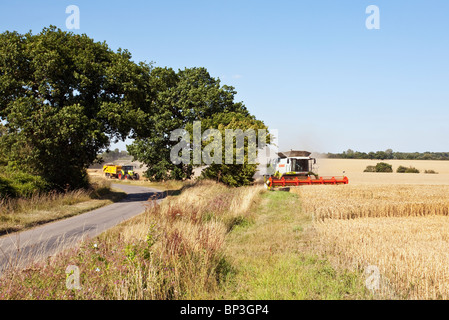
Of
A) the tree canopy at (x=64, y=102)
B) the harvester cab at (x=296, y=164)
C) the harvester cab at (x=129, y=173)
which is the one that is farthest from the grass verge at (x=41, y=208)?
the harvester cab at (x=129, y=173)

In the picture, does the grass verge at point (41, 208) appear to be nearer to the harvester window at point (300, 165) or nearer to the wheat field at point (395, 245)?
the wheat field at point (395, 245)

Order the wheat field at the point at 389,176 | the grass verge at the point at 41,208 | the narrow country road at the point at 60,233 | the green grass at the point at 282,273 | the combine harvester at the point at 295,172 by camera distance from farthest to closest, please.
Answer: the wheat field at the point at 389,176
the combine harvester at the point at 295,172
the grass verge at the point at 41,208
the narrow country road at the point at 60,233
the green grass at the point at 282,273

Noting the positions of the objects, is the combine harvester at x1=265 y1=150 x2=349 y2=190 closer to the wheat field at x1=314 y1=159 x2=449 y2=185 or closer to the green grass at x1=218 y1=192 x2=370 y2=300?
the wheat field at x1=314 y1=159 x2=449 y2=185

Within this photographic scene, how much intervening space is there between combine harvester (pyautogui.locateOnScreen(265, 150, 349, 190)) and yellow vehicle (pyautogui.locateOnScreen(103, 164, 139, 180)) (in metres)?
29.2

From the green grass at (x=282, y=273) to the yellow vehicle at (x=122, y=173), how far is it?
48.7m

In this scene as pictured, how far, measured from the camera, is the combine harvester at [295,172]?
32.0m

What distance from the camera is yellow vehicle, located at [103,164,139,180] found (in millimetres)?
57750

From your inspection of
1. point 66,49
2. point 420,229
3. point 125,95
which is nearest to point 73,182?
point 125,95

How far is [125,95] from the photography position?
2419cm

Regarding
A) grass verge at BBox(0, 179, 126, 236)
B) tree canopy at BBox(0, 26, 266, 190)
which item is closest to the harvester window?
tree canopy at BBox(0, 26, 266, 190)

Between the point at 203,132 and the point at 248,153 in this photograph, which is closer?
the point at 248,153

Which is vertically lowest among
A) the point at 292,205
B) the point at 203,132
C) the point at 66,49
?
the point at 292,205
